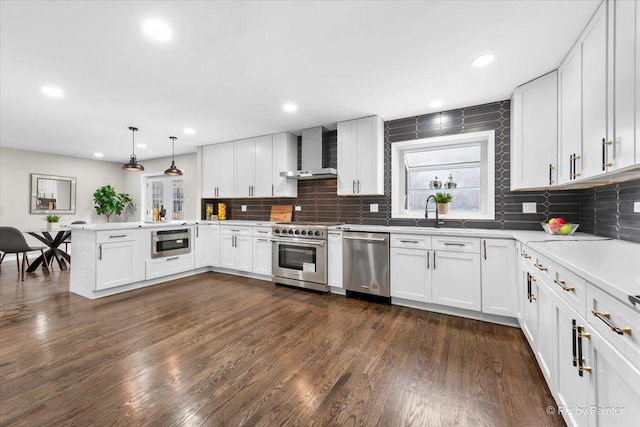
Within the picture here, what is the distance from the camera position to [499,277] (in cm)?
262

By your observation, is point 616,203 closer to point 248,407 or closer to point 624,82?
point 624,82

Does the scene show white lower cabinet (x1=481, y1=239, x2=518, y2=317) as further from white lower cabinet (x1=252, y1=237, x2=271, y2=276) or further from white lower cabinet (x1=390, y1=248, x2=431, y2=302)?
white lower cabinet (x1=252, y1=237, x2=271, y2=276)

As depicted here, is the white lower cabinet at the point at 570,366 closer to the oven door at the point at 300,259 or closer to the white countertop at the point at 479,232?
the white countertop at the point at 479,232

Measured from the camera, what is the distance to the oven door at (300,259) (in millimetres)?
3678

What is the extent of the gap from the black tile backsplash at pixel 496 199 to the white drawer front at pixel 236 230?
0.85 metres

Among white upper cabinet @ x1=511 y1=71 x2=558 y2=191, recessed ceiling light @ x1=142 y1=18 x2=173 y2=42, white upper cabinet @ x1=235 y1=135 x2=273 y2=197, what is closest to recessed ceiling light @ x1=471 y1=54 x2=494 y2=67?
white upper cabinet @ x1=511 y1=71 x2=558 y2=191

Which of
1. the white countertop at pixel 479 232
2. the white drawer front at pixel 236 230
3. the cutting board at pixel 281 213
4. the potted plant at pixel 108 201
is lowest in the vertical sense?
the white drawer front at pixel 236 230

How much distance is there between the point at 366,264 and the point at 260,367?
1.81 meters

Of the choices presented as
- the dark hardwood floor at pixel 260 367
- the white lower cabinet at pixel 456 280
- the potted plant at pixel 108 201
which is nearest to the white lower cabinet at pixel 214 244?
the dark hardwood floor at pixel 260 367

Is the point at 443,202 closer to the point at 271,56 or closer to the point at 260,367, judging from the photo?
the point at 271,56

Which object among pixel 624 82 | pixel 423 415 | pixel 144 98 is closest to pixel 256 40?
pixel 144 98

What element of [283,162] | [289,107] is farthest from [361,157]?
Result: [283,162]

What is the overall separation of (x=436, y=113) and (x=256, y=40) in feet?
8.21

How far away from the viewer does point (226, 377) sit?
1807 mm
